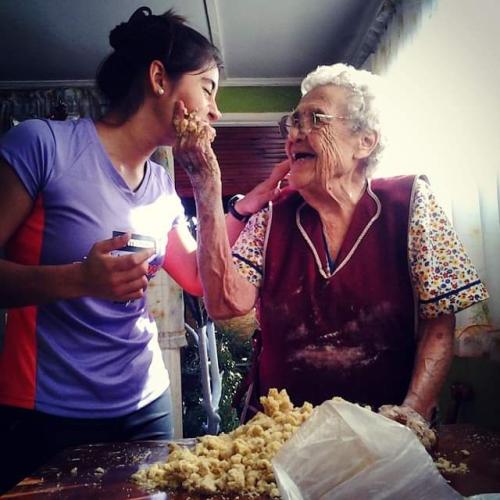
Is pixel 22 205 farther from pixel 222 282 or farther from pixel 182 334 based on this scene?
pixel 182 334

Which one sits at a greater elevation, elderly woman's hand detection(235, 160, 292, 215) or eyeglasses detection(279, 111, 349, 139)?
eyeglasses detection(279, 111, 349, 139)

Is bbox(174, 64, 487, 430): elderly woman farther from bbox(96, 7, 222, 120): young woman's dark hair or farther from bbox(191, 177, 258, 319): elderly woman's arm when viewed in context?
bbox(96, 7, 222, 120): young woman's dark hair

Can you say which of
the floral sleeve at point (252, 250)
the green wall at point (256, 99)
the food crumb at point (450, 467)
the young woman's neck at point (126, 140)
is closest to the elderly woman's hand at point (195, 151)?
the young woman's neck at point (126, 140)

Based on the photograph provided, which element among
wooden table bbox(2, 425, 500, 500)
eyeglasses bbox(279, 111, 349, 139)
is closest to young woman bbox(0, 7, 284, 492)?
wooden table bbox(2, 425, 500, 500)

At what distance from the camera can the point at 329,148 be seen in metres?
1.41

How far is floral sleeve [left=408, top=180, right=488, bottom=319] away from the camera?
47.2 inches

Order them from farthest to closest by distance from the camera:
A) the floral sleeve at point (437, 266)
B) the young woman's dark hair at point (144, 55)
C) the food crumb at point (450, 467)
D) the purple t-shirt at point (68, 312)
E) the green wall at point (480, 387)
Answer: the green wall at point (480, 387) < the young woman's dark hair at point (144, 55) < the floral sleeve at point (437, 266) < the purple t-shirt at point (68, 312) < the food crumb at point (450, 467)

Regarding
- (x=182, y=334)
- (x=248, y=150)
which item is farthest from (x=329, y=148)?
(x=248, y=150)

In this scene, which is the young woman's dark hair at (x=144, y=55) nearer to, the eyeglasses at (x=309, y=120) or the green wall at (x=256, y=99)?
the eyeglasses at (x=309, y=120)

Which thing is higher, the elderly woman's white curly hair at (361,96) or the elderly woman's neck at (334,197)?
the elderly woman's white curly hair at (361,96)

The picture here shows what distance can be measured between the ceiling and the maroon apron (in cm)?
193

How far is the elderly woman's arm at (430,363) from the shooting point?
1.15 meters

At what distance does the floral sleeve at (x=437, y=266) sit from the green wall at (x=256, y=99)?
278 centimetres

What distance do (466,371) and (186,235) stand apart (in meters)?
1.21
